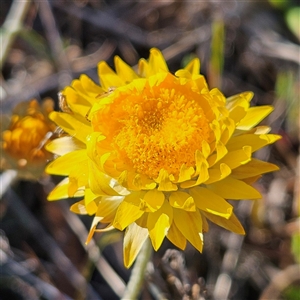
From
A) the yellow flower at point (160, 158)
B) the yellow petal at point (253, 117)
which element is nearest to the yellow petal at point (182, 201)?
the yellow flower at point (160, 158)

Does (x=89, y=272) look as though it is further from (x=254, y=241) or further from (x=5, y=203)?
(x=254, y=241)

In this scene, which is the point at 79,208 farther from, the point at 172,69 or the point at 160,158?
the point at 172,69

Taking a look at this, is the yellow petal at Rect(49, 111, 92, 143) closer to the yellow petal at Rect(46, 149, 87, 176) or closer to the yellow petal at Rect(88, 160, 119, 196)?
the yellow petal at Rect(46, 149, 87, 176)

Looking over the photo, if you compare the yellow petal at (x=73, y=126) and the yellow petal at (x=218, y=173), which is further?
the yellow petal at (x=73, y=126)

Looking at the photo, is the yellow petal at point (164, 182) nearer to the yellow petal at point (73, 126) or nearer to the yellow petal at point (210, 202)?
the yellow petal at point (210, 202)

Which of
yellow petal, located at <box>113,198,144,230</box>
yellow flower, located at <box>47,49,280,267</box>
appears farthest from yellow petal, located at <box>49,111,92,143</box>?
yellow petal, located at <box>113,198,144,230</box>

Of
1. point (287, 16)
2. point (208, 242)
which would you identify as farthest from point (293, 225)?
point (287, 16)

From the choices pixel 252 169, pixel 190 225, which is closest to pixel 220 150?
pixel 252 169
